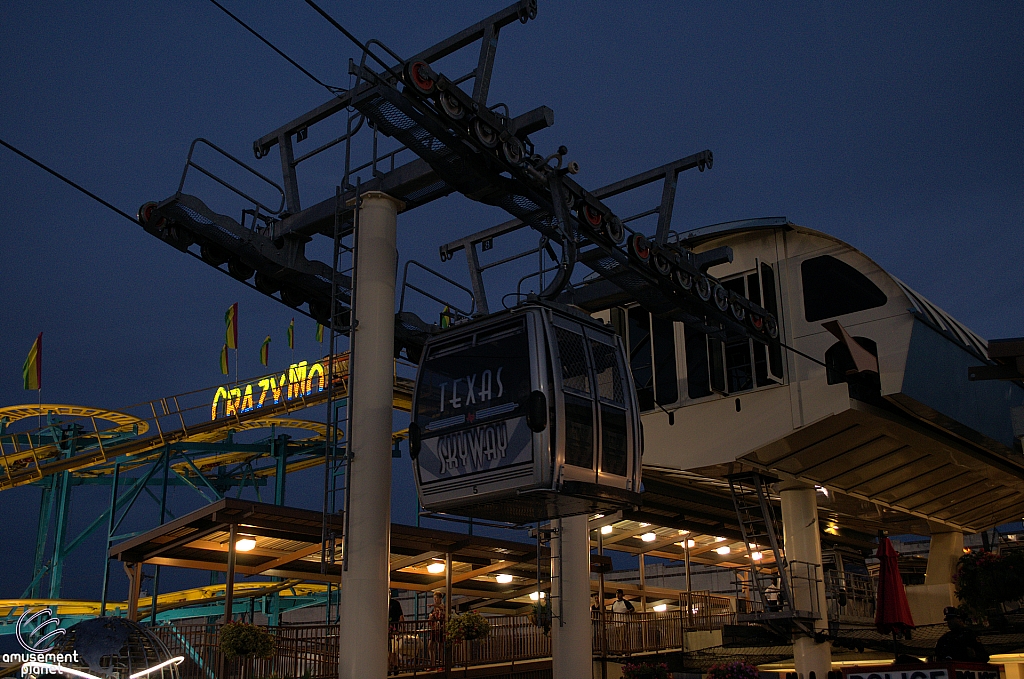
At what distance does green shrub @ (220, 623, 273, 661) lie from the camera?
508 inches

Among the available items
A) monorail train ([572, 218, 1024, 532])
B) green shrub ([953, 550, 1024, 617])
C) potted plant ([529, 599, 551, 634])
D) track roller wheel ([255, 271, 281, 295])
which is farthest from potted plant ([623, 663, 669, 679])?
track roller wheel ([255, 271, 281, 295])

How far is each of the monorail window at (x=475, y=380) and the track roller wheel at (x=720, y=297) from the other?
269 inches

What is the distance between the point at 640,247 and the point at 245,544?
8.65 meters

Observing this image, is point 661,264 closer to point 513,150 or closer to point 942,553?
point 513,150

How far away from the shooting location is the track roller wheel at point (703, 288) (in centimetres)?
1573

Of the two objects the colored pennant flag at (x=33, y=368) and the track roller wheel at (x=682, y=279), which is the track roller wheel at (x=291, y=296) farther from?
the colored pennant flag at (x=33, y=368)

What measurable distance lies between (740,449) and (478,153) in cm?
1007

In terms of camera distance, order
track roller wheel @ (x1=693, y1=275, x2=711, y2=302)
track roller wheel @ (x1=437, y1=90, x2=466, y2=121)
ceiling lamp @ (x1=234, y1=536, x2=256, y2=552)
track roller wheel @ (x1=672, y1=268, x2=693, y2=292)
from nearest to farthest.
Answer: track roller wheel @ (x1=437, y1=90, x2=466, y2=121)
track roller wheel @ (x1=672, y1=268, x2=693, y2=292)
track roller wheel @ (x1=693, y1=275, x2=711, y2=302)
ceiling lamp @ (x1=234, y1=536, x2=256, y2=552)

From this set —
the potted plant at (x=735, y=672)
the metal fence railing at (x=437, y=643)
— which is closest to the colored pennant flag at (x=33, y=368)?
the metal fence railing at (x=437, y=643)

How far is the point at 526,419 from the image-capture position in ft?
31.9

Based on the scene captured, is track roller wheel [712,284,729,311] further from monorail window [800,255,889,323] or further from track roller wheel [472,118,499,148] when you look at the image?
track roller wheel [472,118,499,148]

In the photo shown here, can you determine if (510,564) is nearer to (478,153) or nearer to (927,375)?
(927,375)

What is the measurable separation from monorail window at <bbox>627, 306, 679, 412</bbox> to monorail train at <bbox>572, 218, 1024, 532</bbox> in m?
0.03

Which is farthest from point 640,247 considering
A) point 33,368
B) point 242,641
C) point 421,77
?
point 33,368
